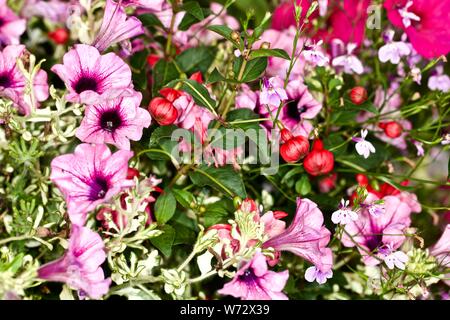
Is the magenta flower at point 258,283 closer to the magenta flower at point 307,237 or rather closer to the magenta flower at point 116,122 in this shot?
the magenta flower at point 307,237

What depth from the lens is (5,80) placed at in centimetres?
68

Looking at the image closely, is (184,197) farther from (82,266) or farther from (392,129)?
(392,129)

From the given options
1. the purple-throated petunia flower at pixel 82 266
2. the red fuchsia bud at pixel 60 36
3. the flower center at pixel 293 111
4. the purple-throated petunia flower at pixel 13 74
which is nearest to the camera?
the purple-throated petunia flower at pixel 82 266

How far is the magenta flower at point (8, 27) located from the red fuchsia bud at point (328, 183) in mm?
441

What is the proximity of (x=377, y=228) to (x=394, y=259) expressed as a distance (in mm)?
87

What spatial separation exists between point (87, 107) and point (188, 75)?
0.62 feet

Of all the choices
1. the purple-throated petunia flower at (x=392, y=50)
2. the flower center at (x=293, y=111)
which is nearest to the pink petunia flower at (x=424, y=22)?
the purple-throated petunia flower at (x=392, y=50)

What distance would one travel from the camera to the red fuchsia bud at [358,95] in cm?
75

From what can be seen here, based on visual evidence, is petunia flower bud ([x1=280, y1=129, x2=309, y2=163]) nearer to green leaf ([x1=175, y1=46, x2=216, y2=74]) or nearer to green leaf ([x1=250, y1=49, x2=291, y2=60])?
green leaf ([x1=250, y1=49, x2=291, y2=60])

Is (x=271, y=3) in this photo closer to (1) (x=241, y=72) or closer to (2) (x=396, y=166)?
(2) (x=396, y=166)

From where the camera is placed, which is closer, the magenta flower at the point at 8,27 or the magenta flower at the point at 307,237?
the magenta flower at the point at 307,237

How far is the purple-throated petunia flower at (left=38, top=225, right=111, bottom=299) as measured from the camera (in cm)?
57

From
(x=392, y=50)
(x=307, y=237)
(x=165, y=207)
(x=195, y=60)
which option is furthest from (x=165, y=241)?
(x=392, y=50)
